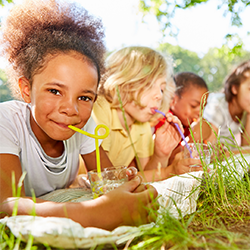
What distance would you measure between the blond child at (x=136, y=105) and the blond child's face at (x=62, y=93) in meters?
0.73

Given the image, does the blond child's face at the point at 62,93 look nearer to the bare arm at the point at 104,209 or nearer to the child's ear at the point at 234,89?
the bare arm at the point at 104,209

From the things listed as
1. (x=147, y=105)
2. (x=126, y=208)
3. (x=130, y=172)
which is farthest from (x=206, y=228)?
Answer: (x=147, y=105)

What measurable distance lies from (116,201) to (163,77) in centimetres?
156

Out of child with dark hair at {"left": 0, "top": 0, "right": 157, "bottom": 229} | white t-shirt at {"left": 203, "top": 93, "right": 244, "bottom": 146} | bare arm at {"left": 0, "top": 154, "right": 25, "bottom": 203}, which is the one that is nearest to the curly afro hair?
child with dark hair at {"left": 0, "top": 0, "right": 157, "bottom": 229}

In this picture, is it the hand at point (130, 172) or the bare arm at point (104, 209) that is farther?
the hand at point (130, 172)

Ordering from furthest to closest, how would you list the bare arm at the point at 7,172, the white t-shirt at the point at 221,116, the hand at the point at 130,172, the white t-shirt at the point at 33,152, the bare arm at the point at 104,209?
the white t-shirt at the point at 221,116
the white t-shirt at the point at 33,152
the hand at the point at 130,172
the bare arm at the point at 7,172
the bare arm at the point at 104,209

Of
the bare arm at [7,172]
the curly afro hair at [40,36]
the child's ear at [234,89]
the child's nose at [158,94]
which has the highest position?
the curly afro hair at [40,36]

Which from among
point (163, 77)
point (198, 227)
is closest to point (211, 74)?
point (163, 77)

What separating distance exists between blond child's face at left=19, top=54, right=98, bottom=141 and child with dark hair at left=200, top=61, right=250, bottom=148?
1752 mm

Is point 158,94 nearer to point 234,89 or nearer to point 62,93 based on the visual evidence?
point 62,93

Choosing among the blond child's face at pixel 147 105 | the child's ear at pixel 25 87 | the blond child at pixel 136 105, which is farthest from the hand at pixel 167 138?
the child's ear at pixel 25 87

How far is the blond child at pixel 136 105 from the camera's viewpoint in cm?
202

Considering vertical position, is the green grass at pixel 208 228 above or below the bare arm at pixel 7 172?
below

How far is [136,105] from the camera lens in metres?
2.09
